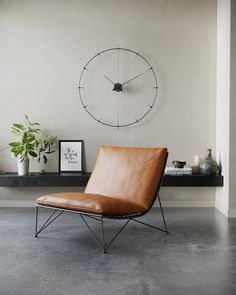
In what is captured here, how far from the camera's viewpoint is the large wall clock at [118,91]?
17.2 feet

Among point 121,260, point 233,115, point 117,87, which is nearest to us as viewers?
point 121,260

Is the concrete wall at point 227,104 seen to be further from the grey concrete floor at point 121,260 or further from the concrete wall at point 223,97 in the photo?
the grey concrete floor at point 121,260

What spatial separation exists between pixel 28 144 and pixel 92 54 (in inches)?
52.1

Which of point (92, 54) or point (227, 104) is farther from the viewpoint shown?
point (92, 54)

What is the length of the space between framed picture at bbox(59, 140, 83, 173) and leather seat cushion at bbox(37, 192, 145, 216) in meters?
1.60

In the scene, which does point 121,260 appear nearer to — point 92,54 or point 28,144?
point 28,144

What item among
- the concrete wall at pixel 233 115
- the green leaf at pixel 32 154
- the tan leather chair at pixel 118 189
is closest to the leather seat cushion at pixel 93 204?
the tan leather chair at pixel 118 189

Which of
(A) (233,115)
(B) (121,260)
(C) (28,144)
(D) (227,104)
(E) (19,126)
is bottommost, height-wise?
(B) (121,260)

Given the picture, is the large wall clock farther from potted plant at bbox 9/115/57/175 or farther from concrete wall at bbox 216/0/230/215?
concrete wall at bbox 216/0/230/215

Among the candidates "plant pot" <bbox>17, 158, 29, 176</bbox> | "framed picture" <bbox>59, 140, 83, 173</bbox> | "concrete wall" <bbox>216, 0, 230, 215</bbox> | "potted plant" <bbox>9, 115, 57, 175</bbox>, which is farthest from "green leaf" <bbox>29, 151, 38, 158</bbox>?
"concrete wall" <bbox>216, 0, 230, 215</bbox>

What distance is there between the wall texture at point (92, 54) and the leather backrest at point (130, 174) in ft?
3.98

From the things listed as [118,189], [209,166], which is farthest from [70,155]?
[209,166]

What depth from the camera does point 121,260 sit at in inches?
122

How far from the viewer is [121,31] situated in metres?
5.25
